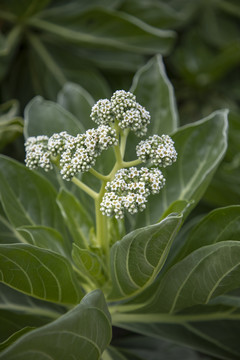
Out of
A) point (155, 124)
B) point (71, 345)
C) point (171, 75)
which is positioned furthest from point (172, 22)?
point (71, 345)

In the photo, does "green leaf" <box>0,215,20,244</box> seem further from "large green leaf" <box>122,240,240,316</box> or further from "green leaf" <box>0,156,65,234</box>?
"large green leaf" <box>122,240,240,316</box>

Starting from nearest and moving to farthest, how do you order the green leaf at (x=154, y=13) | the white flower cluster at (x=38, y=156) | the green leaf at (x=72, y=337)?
the green leaf at (x=72, y=337) → the white flower cluster at (x=38, y=156) → the green leaf at (x=154, y=13)

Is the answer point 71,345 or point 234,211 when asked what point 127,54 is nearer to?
point 234,211

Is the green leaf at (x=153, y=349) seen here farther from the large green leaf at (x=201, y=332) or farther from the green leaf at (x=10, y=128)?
the green leaf at (x=10, y=128)

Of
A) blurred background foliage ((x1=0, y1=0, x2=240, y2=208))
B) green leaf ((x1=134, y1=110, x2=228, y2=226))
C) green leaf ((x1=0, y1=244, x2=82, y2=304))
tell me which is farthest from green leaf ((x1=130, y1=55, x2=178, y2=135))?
green leaf ((x1=0, y1=244, x2=82, y2=304))

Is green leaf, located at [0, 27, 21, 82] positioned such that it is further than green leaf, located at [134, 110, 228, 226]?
Yes

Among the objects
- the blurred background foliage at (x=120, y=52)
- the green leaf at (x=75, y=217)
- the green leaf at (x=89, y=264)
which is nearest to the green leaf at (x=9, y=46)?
the blurred background foliage at (x=120, y=52)
